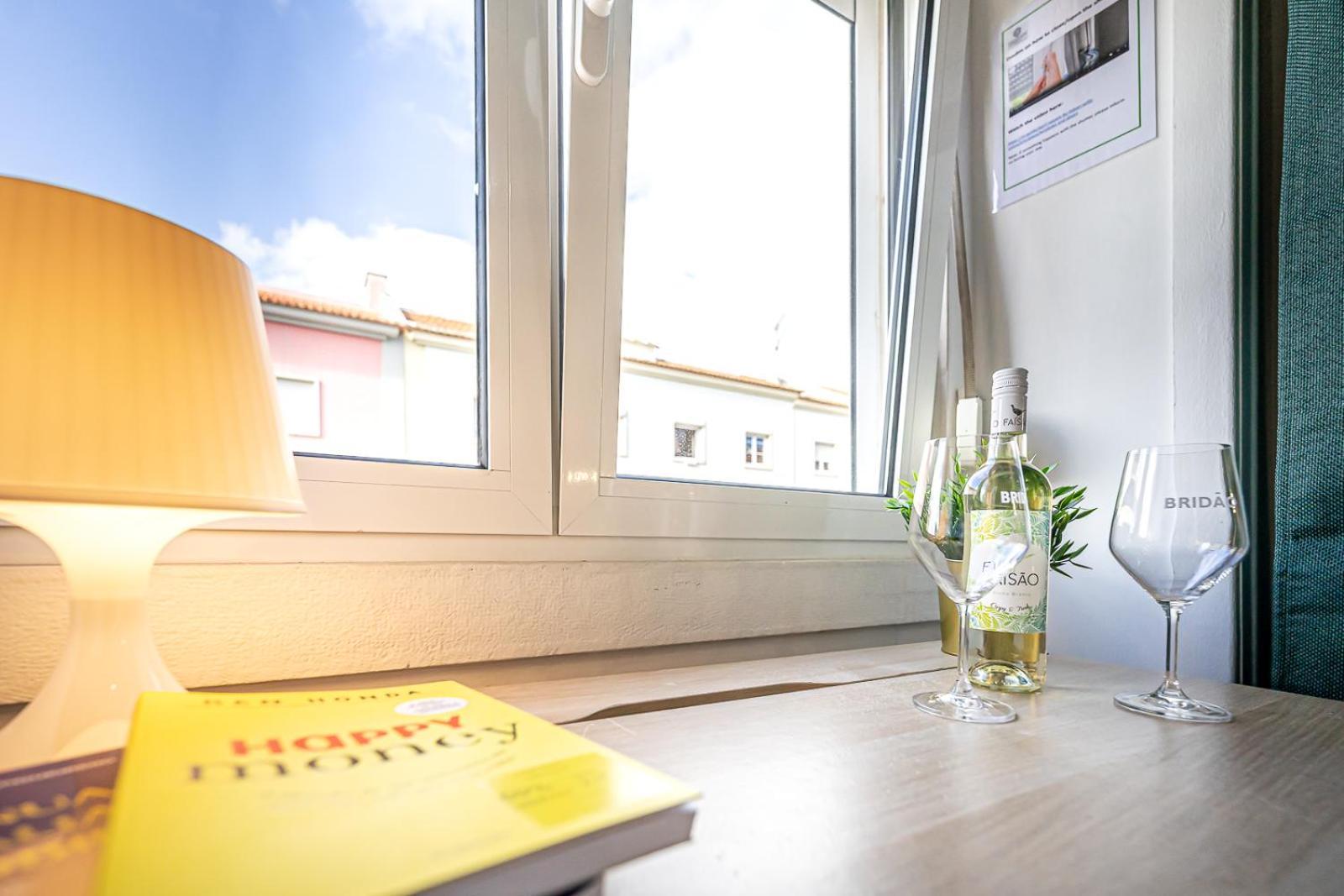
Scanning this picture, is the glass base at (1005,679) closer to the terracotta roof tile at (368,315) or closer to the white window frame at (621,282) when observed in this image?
the white window frame at (621,282)

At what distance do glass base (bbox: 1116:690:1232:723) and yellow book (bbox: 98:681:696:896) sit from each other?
611 millimetres

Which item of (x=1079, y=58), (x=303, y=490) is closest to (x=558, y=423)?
(x=303, y=490)

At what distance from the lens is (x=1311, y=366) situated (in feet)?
2.83

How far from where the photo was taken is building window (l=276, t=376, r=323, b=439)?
817 millimetres

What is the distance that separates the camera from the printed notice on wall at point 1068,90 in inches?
43.9

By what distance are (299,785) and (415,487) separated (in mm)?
560

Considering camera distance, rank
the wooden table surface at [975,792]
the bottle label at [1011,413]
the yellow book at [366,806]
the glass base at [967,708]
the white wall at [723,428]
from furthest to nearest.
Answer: the white wall at [723,428], the bottle label at [1011,413], the glass base at [967,708], the wooden table surface at [975,792], the yellow book at [366,806]

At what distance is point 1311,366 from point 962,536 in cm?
58

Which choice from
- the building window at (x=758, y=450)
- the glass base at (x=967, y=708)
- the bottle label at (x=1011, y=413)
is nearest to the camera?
the glass base at (x=967, y=708)

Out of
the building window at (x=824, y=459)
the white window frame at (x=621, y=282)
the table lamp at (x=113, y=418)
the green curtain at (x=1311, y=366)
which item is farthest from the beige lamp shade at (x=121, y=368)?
the green curtain at (x=1311, y=366)

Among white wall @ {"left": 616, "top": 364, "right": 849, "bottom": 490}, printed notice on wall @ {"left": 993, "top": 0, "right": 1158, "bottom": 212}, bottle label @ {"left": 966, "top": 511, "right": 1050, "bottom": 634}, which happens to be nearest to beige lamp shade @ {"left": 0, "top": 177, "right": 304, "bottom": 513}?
white wall @ {"left": 616, "top": 364, "right": 849, "bottom": 490}

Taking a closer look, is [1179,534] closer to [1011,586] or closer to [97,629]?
[1011,586]

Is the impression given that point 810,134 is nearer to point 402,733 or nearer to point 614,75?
point 614,75

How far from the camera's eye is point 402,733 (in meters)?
0.38
